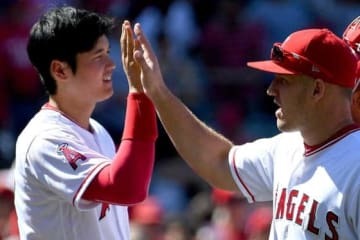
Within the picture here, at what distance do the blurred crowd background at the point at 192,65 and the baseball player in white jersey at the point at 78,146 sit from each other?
3.79m

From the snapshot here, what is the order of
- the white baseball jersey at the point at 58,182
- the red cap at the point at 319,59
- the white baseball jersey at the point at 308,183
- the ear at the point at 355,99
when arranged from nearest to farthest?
the white baseball jersey at the point at 308,183 → the red cap at the point at 319,59 → the ear at the point at 355,99 → the white baseball jersey at the point at 58,182

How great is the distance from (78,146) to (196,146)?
0.45 metres

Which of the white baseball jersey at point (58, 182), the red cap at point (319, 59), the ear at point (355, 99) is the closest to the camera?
the red cap at point (319, 59)

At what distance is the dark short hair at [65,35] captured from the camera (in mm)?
4395

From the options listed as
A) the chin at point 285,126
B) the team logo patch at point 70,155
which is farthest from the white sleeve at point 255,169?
the team logo patch at point 70,155

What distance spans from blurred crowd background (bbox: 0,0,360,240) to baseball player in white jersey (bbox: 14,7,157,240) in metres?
3.79

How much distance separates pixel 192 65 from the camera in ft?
33.1

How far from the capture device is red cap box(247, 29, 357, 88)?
13.1 feet

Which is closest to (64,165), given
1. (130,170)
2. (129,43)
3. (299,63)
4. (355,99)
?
(130,170)

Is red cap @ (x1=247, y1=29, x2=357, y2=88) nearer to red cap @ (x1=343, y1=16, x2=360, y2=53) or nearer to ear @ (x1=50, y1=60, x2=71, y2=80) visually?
red cap @ (x1=343, y1=16, x2=360, y2=53)

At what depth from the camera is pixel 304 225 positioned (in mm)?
3955

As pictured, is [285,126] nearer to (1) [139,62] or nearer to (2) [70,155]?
(1) [139,62]

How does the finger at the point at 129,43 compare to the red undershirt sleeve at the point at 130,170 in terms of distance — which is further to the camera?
the finger at the point at 129,43

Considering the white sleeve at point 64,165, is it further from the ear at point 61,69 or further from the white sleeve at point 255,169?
the white sleeve at point 255,169
